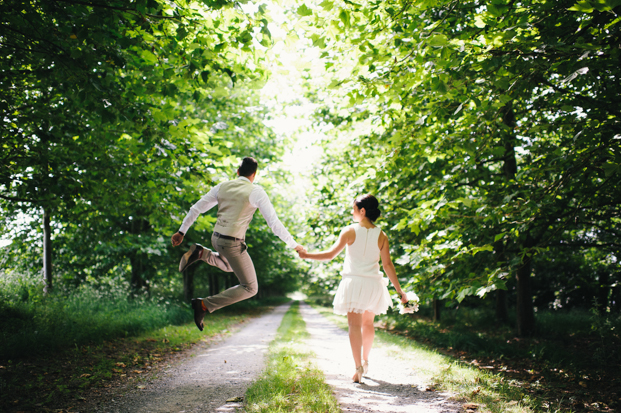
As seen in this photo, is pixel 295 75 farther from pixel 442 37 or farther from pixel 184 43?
pixel 442 37

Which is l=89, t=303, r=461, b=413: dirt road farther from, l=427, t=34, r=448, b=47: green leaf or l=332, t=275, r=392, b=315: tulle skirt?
l=427, t=34, r=448, b=47: green leaf

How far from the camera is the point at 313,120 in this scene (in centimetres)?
1178

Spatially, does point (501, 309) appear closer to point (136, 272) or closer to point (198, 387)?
point (198, 387)

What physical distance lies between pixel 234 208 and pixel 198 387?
2327mm

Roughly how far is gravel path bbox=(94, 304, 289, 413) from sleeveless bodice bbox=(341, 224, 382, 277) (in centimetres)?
203

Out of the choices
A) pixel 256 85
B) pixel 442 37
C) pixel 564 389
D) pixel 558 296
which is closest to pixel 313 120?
pixel 256 85

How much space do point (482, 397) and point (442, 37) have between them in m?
3.86

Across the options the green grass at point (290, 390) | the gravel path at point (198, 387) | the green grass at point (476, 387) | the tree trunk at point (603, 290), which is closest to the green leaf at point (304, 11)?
the green grass at point (290, 390)

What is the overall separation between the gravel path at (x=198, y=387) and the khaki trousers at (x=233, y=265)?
0.97 meters

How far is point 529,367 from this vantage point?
22.3ft

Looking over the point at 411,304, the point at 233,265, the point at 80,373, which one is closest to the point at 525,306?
the point at 411,304

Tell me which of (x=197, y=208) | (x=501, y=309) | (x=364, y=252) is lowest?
(x=501, y=309)

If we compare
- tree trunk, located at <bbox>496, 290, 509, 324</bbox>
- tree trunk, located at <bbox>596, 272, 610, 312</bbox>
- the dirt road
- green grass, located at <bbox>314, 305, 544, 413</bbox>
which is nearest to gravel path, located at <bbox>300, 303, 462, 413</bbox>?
the dirt road

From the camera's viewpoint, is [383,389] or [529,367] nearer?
[383,389]
